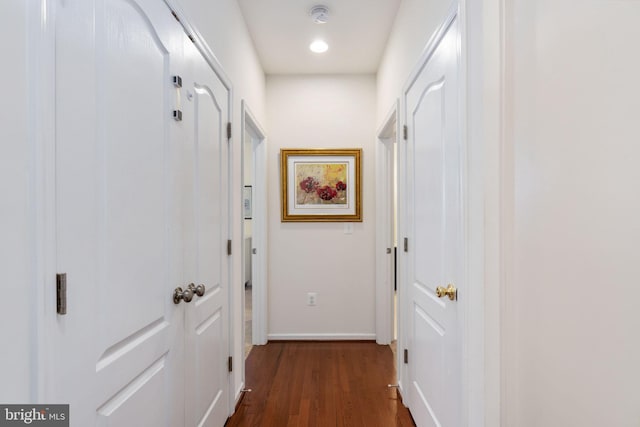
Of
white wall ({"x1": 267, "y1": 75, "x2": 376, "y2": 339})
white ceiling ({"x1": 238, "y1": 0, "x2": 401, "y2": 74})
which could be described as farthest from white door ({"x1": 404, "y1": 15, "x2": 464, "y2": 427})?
white wall ({"x1": 267, "y1": 75, "x2": 376, "y2": 339})

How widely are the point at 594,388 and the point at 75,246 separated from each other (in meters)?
1.18

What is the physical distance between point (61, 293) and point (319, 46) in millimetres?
2676

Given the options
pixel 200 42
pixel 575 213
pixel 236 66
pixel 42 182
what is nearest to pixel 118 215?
pixel 42 182

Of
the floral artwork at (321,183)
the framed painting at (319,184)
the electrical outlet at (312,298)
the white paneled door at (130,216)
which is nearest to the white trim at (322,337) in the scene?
the electrical outlet at (312,298)

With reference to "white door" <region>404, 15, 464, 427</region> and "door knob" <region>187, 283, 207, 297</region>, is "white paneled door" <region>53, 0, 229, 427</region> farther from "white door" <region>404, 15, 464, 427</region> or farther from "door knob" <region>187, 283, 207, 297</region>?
"white door" <region>404, 15, 464, 427</region>

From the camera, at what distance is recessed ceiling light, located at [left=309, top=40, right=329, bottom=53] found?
8.96 feet

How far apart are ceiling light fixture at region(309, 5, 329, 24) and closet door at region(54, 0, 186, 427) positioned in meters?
1.29

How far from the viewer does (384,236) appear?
10.4ft

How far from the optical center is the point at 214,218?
176cm

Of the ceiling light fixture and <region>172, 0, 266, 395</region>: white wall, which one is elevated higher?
the ceiling light fixture

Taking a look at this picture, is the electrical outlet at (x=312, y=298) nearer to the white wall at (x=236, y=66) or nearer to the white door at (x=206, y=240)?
the white wall at (x=236, y=66)

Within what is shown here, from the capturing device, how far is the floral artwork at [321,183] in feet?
10.8

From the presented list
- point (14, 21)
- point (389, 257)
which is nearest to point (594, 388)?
point (14, 21)

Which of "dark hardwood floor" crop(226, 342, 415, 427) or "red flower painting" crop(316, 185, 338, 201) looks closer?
"dark hardwood floor" crop(226, 342, 415, 427)
